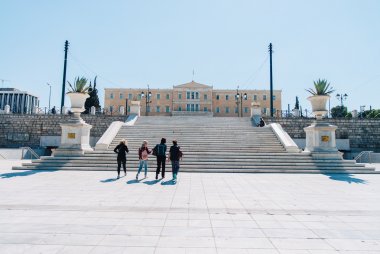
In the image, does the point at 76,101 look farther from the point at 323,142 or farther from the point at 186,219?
the point at 323,142

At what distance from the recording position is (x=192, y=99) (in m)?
78.9

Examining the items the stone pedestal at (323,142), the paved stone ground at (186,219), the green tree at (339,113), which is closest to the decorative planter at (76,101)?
the paved stone ground at (186,219)

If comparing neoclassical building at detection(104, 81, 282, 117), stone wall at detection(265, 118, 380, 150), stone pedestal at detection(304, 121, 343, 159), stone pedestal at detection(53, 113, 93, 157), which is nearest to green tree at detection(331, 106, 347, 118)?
stone wall at detection(265, 118, 380, 150)

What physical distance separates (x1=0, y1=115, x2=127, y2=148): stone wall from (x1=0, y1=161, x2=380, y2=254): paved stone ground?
1781 cm

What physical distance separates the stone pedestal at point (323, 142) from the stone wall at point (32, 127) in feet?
57.6

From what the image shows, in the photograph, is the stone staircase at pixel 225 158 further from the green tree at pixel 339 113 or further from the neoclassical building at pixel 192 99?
the neoclassical building at pixel 192 99

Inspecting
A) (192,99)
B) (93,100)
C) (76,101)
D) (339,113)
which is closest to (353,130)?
(339,113)

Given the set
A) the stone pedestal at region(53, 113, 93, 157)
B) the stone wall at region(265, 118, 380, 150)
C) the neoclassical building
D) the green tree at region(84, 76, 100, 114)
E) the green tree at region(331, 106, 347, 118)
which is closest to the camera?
the stone pedestal at region(53, 113, 93, 157)

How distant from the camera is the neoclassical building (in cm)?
A: 7875

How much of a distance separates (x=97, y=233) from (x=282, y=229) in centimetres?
304

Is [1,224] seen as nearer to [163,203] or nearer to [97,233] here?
[97,233]

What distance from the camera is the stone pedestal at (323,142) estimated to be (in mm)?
14203

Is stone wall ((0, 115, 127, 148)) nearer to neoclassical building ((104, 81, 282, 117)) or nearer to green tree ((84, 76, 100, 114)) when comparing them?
green tree ((84, 76, 100, 114))

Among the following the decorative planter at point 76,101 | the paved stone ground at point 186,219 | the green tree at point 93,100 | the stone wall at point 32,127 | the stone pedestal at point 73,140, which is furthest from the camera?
the green tree at point 93,100
